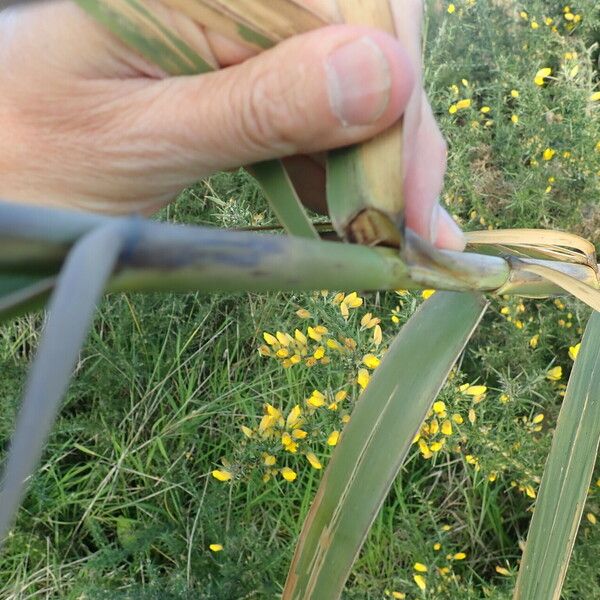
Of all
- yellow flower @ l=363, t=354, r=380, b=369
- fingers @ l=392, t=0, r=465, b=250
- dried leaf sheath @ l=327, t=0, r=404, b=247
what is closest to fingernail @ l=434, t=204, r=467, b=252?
fingers @ l=392, t=0, r=465, b=250

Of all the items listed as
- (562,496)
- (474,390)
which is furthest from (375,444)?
(474,390)

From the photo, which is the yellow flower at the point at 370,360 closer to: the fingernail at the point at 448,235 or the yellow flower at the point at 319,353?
the yellow flower at the point at 319,353

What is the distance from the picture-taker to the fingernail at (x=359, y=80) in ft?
1.60

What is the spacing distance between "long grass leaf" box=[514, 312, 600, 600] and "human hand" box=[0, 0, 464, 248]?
0.68 ft

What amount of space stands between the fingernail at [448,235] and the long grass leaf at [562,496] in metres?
0.17

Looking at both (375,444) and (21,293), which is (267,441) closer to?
(375,444)

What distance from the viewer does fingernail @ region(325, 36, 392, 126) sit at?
486mm

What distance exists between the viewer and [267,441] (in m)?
0.99

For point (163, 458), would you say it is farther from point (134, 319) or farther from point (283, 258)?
point (283, 258)

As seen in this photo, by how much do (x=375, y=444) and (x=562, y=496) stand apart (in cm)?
20

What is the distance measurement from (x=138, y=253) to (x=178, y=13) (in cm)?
37

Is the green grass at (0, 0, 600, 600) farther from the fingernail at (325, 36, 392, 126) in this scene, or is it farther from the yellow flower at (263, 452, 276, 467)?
the fingernail at (325, 36, 392, 126)

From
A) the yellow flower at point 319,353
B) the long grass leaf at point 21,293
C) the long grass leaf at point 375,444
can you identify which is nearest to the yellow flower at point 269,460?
the yellow flower at point 319,353

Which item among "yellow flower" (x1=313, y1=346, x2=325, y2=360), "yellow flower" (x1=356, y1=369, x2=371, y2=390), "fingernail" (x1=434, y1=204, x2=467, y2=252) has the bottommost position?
"yellow flower" (x1=313, y1=346, x2=325, y2=360)
